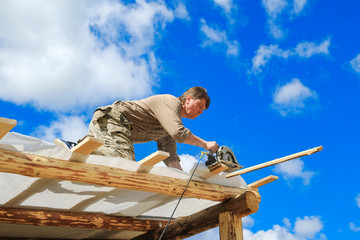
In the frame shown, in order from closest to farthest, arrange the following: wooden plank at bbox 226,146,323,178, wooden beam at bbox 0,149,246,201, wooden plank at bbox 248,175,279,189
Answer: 1. wooden beam at bbox 0,149,246,201
2. wooden plank at bbox 226,146,323,178
3. wooden plank at bbox 248,175,279,189

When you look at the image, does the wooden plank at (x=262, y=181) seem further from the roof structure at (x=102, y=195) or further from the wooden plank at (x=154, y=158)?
the wooden plank at (x=154, y=158)

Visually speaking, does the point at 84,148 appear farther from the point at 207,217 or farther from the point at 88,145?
the point at 207,217

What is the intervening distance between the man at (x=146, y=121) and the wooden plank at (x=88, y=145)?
434 mm

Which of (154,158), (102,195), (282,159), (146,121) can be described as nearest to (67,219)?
(102,195)

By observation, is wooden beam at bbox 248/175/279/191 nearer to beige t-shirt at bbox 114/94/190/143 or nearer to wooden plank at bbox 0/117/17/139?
beige t-shirt at bbox 114/94/190/143

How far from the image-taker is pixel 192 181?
420 centimetres

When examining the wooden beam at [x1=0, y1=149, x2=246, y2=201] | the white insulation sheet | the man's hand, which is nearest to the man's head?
the man's hand

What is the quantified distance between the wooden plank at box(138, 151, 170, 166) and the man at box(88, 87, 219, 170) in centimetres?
45

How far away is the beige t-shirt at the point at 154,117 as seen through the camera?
13.5 feet

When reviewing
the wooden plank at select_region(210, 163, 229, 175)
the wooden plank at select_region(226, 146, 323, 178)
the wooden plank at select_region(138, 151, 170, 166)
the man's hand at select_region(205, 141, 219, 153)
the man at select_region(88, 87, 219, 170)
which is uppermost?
the man at select_region(88, 87, 219, 170)

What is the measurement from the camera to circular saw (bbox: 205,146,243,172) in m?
4.04

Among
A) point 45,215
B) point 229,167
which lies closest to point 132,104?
point 229,167

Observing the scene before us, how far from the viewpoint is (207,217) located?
15.3 ft

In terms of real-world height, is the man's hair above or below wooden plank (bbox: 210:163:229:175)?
above
